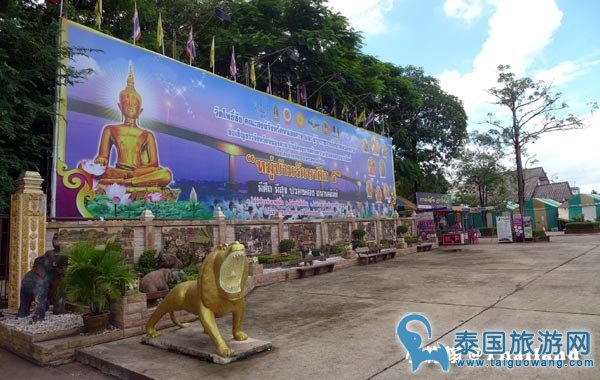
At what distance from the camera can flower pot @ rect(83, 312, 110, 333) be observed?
5809 millimetres

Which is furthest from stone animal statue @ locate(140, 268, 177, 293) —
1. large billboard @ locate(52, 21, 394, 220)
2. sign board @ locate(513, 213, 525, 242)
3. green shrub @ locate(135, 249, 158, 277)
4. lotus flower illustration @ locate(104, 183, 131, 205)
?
sign board @ locate(513, 213, 525, 242)

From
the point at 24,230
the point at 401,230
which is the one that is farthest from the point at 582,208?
the point at 24,230

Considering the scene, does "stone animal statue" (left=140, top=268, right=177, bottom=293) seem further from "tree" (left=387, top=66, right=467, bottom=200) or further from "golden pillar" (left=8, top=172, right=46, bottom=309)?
"tree" (left=387, top=66, right=467, bottom=200)

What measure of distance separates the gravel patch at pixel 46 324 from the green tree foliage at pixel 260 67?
4023 mm

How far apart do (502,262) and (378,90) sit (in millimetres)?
15815

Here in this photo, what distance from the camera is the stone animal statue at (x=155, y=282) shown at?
275 inches

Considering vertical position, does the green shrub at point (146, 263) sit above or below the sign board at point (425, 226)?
below

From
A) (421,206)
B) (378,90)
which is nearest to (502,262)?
(421,206)

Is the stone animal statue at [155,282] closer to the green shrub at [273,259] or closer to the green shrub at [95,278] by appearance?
the green shrub at [95,278]

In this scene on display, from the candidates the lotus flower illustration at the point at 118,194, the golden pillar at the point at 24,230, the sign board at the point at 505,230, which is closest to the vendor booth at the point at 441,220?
the sign board at the point at 505,230

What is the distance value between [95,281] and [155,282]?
4.86 ft

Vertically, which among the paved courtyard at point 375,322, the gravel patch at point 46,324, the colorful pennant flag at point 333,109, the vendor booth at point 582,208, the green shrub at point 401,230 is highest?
the colorful pennant flag at point 333,109

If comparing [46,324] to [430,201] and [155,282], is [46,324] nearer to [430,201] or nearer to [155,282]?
[155,282]

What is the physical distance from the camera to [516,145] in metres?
27.1
